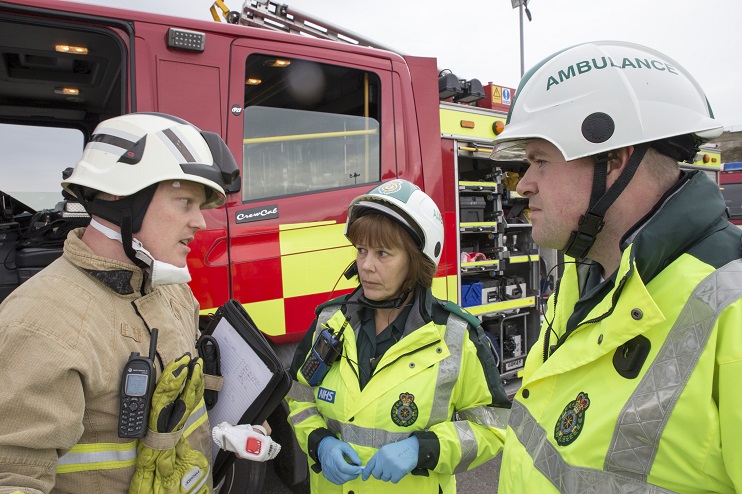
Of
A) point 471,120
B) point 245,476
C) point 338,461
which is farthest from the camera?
point 471,120

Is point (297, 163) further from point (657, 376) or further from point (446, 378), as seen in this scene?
point (657, 376)

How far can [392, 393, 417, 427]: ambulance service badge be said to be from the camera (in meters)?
1.54

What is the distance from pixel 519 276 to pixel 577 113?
3164 mm

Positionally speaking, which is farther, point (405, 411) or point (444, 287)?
point (444, 287)

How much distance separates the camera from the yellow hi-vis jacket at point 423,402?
1.53 metres

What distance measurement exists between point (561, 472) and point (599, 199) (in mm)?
586

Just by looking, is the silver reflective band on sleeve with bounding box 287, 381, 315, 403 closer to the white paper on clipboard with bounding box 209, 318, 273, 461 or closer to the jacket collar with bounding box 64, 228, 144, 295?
the white paper on clipboard with bounding box 209, 318, 273, 461

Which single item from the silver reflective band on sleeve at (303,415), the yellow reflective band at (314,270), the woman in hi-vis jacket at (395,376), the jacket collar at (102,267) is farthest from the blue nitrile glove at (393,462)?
the yellow reflective band at (314,270)

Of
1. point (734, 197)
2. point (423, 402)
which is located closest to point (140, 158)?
point (423, 402)

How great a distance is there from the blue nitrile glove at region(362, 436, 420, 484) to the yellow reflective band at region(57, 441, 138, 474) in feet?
2.17

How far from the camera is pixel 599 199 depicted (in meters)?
1.07

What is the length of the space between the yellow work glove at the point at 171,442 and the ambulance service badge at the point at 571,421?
98cm

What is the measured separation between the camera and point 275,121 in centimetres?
265

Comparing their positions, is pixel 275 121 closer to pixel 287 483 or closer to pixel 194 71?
pixel 194 71
